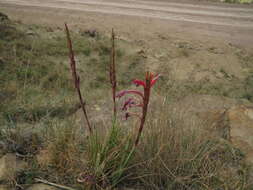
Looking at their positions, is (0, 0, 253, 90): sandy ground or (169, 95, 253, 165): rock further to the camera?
(0, 0, 253, 90): sandy ground

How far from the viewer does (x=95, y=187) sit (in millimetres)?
1870

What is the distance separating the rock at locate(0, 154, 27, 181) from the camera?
1940mm

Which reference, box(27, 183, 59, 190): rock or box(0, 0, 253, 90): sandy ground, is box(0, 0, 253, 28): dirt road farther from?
box(27, 183, 59, 190): rock

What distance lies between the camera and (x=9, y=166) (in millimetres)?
2023

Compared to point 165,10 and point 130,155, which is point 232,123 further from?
point 165,10

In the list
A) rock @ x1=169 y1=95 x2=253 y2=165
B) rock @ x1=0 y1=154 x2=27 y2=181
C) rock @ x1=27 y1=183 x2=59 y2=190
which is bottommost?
rock @ x1=169 y1=95 x2=253 y2=165

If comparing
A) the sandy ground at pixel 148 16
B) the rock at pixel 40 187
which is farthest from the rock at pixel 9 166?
the sandy ground at pixel 148 16

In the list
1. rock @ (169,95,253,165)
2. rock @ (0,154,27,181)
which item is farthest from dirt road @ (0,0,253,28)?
rock @ (0,154,27,181)

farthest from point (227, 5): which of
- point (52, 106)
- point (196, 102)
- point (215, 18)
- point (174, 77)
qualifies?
point (52, 106)

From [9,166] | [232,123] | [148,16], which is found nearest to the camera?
[9,166]

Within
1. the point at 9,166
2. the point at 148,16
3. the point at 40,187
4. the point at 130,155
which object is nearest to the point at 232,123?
the point at 130,155

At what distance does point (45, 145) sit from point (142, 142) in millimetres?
845

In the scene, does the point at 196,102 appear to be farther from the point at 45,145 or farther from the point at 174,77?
the point at 45,145

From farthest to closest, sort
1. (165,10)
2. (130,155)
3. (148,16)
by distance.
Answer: (165,10) < (148,16) < (130,155)
